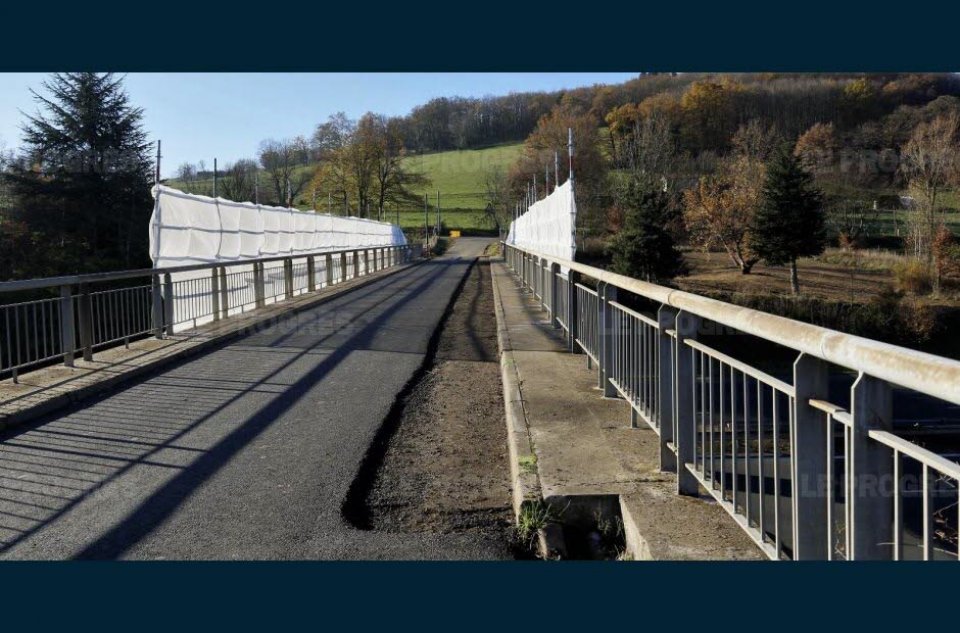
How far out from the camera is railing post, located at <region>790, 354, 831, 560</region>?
108 inches

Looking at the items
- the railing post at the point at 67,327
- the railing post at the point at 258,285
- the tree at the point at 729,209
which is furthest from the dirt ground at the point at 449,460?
the tree at the point at 729,209

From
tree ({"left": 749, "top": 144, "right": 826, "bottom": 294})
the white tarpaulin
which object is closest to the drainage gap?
the white tarpaulin

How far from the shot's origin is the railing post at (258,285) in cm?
1709

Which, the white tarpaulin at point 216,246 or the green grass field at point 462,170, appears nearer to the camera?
the white tarpaulin at point 216,246

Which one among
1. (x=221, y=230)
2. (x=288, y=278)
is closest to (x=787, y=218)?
(x=288, y=278)

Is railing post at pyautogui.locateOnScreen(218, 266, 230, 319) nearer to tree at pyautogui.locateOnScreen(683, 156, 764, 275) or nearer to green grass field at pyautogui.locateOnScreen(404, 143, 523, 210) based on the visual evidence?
tree at pyautogui.locateOnScreen(683, 156, 764, 275)

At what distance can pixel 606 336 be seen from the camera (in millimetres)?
7094

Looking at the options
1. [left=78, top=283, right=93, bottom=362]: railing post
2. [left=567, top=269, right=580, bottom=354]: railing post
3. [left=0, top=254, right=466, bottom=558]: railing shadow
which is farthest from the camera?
[left=78, top=283, right=93, bottom=362]: railing post

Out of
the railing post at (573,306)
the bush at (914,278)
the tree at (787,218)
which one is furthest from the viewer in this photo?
the tree at (787,218)

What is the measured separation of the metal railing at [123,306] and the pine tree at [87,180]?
25997 millimetres

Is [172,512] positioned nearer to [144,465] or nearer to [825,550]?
[144,465]

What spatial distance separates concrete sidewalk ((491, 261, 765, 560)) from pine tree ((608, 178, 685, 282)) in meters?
41.6

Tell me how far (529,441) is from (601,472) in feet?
3.33

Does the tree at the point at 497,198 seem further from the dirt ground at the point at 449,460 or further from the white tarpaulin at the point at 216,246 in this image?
the dirt ground at the point at 449,460
